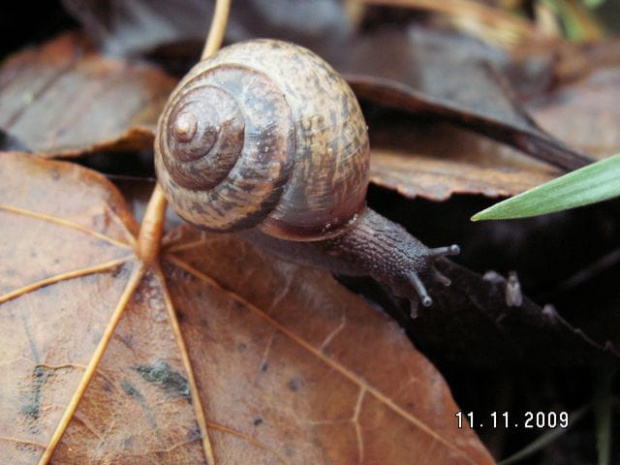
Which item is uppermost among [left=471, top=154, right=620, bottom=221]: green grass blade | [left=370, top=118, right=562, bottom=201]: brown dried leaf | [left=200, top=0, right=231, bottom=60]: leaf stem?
[left=200, top=0, right=231, bottom=60]: leaf stem

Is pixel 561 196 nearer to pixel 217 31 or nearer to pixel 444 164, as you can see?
pixel 444 164

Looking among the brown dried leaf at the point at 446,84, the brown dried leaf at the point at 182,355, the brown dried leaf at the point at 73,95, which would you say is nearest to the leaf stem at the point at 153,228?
the brown dried leaf at the point at 182,355

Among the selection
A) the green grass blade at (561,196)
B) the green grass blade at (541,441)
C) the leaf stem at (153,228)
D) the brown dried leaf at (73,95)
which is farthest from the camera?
the brown dried leaf at (73,95)

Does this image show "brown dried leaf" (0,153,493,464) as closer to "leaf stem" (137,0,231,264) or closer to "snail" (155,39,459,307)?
"leaf stem" (137,0,231,264)

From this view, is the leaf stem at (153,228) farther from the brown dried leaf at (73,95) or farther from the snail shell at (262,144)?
the brown dried leaf at (73,95)

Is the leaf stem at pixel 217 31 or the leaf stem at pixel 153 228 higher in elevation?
the leaf stem at pixel 217 31

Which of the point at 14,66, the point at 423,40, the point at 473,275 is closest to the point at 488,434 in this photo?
the point at 473,275

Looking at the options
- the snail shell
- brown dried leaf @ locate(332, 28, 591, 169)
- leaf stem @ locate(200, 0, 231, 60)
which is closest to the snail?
the snail shell

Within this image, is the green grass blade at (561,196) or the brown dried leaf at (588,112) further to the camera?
the brown dried leaf at (588,112)
